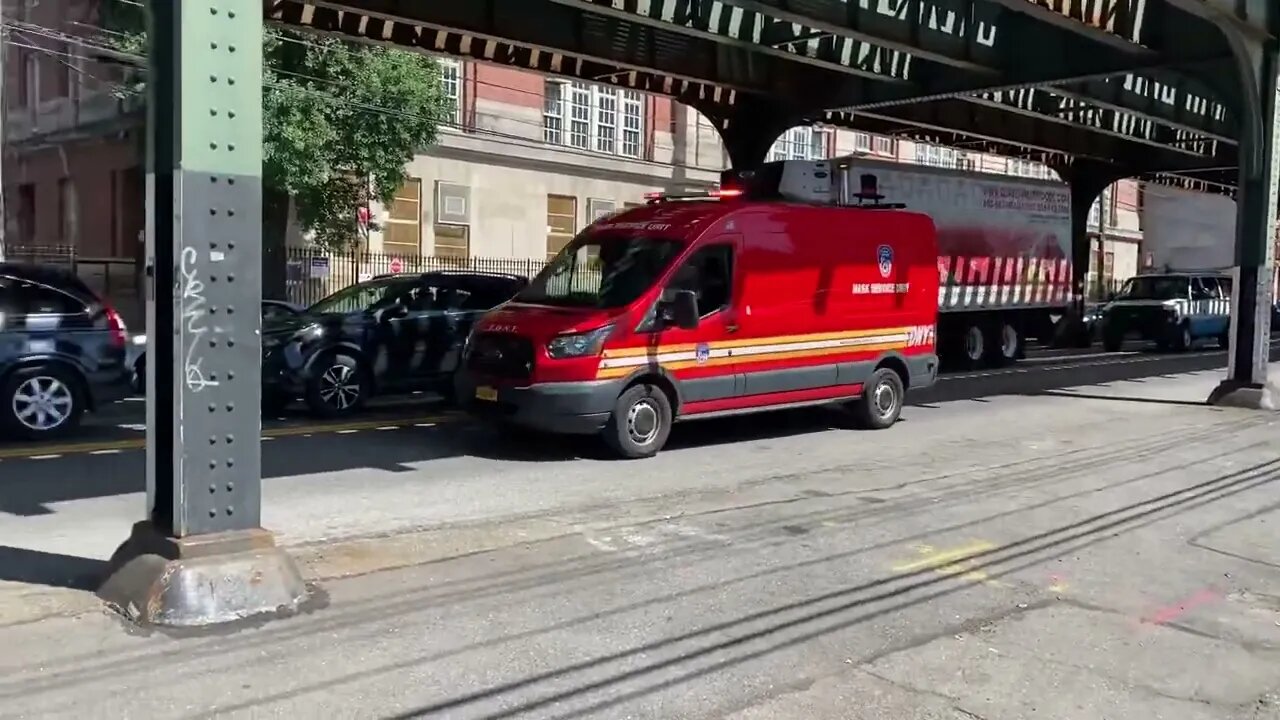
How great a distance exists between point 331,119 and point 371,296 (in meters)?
8.76

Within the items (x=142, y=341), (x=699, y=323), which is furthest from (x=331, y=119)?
(x=699, y=323)

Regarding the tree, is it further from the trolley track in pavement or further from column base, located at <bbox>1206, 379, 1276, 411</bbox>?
column base, located at <bbox>1206, 379, 1276, 411</bbox>

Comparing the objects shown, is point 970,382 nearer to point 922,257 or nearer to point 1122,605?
point 922,257

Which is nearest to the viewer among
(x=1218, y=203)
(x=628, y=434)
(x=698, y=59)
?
(x=628, y=434)

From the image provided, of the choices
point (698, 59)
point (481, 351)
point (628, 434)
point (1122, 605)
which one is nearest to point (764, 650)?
point (1122, 605)

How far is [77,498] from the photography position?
873cm

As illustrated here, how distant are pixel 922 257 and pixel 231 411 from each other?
985 cm

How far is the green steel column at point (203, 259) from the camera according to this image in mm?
5492

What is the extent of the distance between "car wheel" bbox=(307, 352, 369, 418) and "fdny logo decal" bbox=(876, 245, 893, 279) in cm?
604

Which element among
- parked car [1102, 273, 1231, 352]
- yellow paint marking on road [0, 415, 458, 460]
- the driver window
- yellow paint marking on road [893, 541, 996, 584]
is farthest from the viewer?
the driver window

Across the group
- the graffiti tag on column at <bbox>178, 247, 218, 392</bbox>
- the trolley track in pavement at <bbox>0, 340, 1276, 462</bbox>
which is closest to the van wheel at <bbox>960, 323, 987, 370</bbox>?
the trolley track in pavement at <bbox>0, 340, 1276, 462</bbox>

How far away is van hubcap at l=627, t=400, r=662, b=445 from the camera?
11070mm

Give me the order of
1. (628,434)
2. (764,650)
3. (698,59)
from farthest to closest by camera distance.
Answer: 1. (698,59)
2. (628,434)
3. (764,650)

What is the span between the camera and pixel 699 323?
11.3 meters
